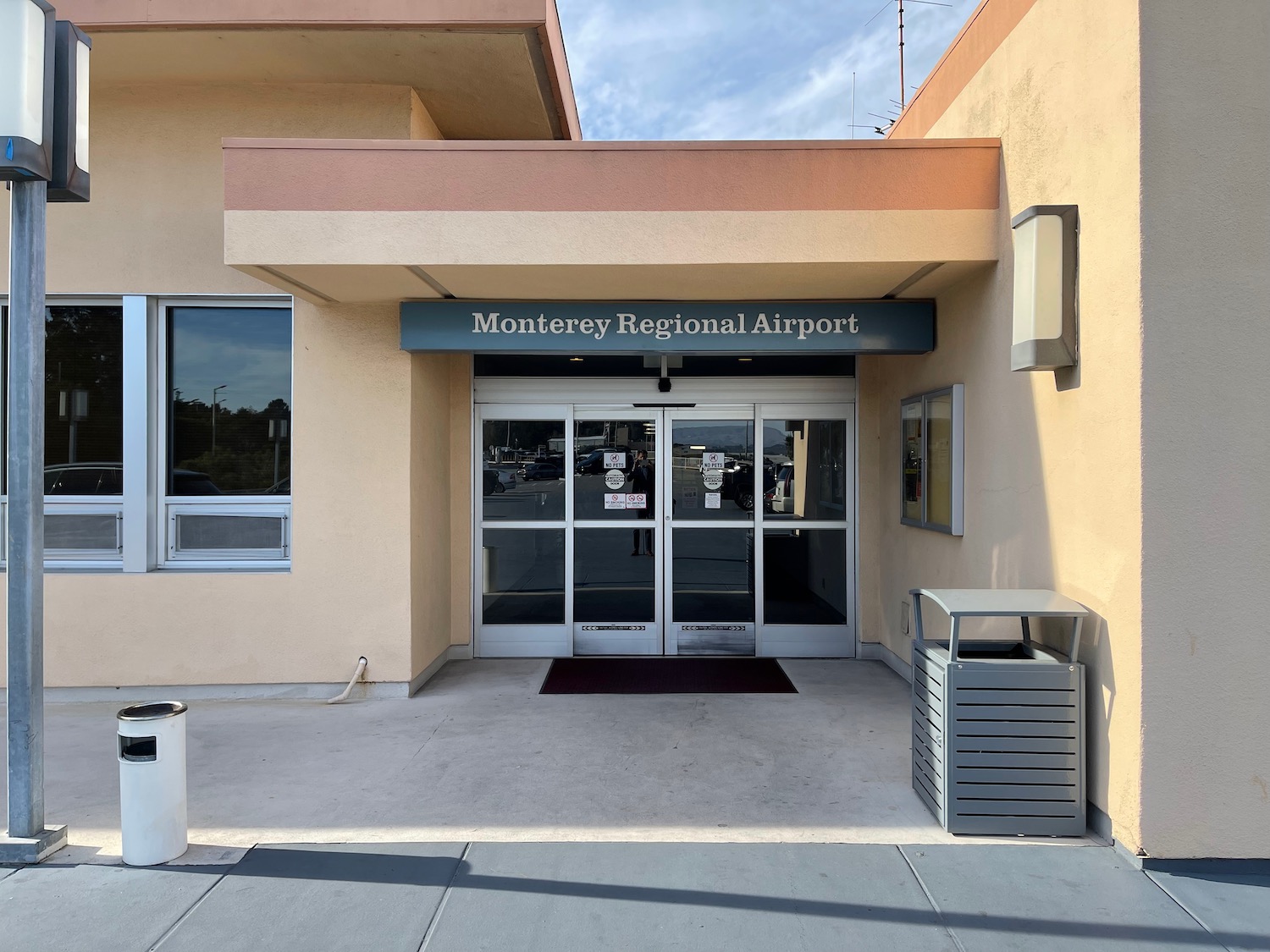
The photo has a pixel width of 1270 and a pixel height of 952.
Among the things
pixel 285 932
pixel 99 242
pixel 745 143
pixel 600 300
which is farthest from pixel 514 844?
pixel 99 242

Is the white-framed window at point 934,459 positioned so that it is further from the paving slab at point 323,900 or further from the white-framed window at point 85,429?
the white-framed window at point 85,429

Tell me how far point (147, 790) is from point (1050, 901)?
4017 mm

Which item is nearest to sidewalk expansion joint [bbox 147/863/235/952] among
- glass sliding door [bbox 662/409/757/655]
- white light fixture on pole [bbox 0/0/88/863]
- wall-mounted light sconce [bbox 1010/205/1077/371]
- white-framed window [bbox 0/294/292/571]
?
white light fixture on pole [bbox 0/0/88/863]

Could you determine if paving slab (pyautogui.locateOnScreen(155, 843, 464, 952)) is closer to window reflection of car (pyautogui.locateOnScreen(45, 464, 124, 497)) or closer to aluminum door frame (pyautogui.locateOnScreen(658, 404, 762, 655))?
window reflection of car (pyautogui.locateOnScreen(45, 464, 124, 497))

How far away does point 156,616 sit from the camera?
255 inches

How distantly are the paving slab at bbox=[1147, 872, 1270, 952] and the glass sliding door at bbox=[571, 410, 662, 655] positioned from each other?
4.81 metres

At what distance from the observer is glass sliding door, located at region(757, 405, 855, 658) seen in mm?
7828

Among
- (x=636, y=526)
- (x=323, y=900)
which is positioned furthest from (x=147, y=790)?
(x=636, y=526)

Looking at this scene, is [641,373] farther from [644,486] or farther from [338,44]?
[338,44]

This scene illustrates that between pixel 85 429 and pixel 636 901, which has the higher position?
pixel 85 429

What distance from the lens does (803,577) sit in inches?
311

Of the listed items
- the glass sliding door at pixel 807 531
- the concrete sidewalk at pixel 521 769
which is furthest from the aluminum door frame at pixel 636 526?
the concrete sidewalk at pixel 521 769

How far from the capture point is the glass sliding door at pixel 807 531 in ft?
25.7

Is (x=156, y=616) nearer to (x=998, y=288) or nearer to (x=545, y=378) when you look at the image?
(x=545, y=378)
